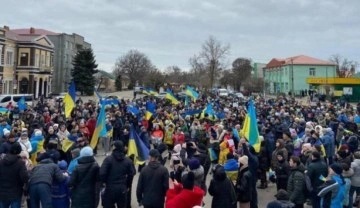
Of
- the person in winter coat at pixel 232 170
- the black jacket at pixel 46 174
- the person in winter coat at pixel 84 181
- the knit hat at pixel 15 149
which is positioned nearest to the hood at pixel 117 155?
the person in winter coat at pixel 84 181

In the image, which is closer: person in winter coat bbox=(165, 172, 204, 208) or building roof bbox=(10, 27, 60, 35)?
person in winter coat bbox=(165, 172, 204, 208)

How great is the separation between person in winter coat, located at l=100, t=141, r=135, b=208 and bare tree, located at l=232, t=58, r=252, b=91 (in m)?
90.4

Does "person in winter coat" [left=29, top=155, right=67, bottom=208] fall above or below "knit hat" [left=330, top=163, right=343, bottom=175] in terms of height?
below

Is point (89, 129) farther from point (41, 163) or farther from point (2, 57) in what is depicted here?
point (2, 57)

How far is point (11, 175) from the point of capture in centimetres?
736

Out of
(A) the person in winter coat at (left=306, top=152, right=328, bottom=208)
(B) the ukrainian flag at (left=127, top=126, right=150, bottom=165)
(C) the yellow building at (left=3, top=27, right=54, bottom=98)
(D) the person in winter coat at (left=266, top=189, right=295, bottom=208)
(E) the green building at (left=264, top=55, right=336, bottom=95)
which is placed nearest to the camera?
(D) the person in winter coat at (left=266, top=189, right=295, bottom=208)

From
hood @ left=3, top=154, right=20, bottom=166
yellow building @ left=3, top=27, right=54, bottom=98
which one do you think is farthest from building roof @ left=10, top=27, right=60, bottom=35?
hood @ left=3, top=154, right=20, bottom=166

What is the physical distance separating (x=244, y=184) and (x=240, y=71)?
324 feet

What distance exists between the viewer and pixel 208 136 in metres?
14.1

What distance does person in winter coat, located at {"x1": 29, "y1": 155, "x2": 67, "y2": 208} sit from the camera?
7.08m

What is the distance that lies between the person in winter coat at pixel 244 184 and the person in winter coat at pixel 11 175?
3.83m

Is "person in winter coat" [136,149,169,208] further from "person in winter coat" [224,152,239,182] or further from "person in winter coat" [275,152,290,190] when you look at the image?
"person in winter coat" [275,152,290,190]

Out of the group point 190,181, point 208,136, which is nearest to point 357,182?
point 190,181

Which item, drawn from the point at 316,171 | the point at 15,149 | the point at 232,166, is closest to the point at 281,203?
the point at 232,166
